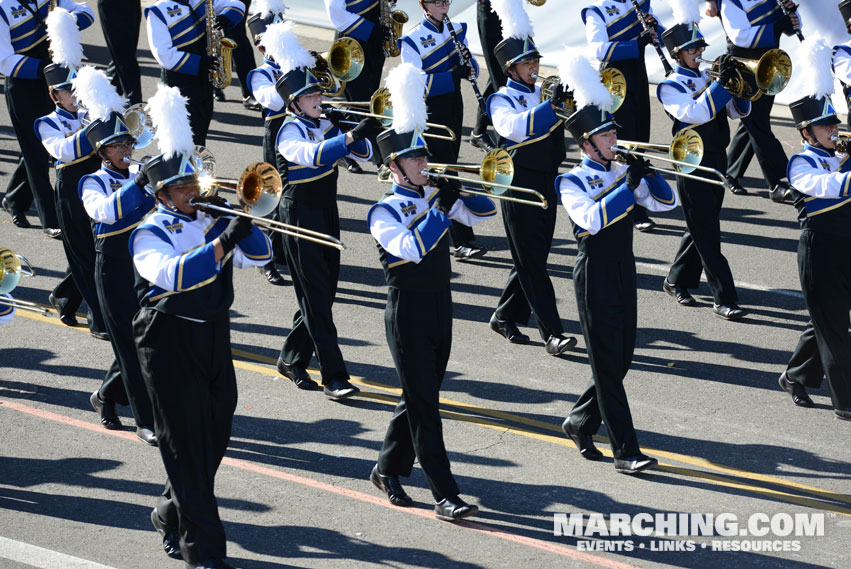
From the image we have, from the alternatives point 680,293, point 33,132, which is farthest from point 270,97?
point 680,293

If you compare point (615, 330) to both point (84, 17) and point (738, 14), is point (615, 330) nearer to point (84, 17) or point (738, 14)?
point (738, 14)

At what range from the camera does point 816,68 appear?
9188 mm

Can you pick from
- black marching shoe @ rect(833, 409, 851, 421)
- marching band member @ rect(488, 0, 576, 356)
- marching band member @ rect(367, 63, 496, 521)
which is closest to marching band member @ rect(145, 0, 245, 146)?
marching band member @ rect(488, 0, 576, 356)

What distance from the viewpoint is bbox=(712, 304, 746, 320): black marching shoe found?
416 inches

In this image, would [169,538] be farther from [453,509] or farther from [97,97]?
[97,97]

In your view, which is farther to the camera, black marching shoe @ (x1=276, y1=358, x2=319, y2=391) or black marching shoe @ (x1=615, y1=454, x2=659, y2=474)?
black marching shoe @ (x1=276, y1=358, x2=319, y2=391)

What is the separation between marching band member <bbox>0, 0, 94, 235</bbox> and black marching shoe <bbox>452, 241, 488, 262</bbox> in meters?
3.66

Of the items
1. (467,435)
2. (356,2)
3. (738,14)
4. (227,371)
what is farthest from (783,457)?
(356,2)

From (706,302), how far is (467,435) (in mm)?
3317

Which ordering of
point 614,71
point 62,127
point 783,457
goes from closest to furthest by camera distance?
point 783,457 → point 62,127 → point 614,71

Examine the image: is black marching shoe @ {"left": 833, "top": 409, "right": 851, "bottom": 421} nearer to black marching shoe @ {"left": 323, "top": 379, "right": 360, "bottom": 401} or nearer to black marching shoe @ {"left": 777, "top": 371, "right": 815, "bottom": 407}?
black marching shoe @ {"left": 777, "top": 371, "right": 815, "bottom": 407}

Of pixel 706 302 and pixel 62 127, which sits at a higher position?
pixel 62 127

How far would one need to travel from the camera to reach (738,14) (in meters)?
12.2

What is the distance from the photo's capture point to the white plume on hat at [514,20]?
10.4 meters
